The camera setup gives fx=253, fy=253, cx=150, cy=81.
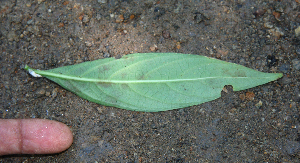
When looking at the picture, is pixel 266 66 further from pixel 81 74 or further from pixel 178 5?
pixel 81 74

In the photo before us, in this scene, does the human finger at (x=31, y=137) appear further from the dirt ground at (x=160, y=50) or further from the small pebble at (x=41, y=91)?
the small pebble at (x=41, y=91)

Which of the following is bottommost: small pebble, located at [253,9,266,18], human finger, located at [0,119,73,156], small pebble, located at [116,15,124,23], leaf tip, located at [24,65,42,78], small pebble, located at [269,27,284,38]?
human finger, located at [0,119,73,156]

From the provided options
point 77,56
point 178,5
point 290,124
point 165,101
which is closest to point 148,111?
point 165,101

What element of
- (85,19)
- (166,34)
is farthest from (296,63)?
(85,19)

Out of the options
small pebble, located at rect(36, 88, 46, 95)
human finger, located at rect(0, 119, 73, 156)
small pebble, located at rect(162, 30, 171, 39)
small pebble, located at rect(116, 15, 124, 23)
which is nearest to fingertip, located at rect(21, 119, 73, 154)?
human finger, located at rect(0, 119, 73, 156)

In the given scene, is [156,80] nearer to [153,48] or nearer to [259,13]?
[153,48]

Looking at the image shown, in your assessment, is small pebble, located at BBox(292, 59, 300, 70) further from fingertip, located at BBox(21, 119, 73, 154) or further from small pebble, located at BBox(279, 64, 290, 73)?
fingertip, located at BBox(21, 119, 73, 154)
